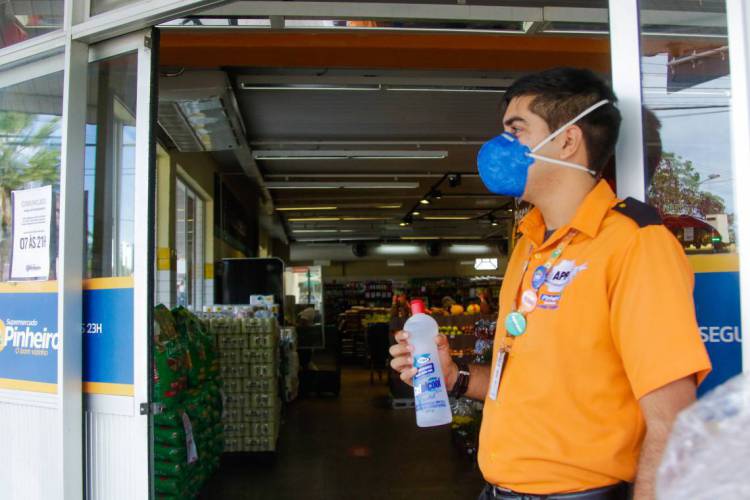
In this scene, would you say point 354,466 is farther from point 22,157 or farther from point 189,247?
point 189,247

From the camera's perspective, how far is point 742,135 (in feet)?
4.66

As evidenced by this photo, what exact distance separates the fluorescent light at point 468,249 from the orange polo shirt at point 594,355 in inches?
839

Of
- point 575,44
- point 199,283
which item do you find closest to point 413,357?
point 575,44

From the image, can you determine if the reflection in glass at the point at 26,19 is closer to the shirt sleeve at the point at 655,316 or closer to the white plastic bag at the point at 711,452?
the shirt sleeve at the point at 655,316

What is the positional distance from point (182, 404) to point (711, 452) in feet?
14.0

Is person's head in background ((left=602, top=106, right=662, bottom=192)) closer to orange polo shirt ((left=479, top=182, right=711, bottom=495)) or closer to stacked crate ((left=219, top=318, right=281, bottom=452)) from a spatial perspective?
orange polo shirt ((left=479, top=182, right=711, bottom=495))

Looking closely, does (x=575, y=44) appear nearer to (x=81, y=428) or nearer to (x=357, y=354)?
(x=81, y=428)

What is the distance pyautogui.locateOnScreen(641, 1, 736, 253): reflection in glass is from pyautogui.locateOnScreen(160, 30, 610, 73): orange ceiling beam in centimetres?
316

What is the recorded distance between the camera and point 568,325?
1.43m

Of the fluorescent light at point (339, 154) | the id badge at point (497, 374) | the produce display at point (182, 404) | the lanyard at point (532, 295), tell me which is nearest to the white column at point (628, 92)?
the lanyard at point (532, 295)

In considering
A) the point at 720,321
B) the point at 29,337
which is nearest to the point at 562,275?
the point at 720,321

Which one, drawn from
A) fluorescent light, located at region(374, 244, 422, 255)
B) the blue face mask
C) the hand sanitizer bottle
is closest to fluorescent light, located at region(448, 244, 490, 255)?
fluorescent light, located at region(374, 244, 422, 255)

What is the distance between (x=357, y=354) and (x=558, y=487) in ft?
50.4

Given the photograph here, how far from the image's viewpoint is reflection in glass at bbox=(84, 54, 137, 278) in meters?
2.53
